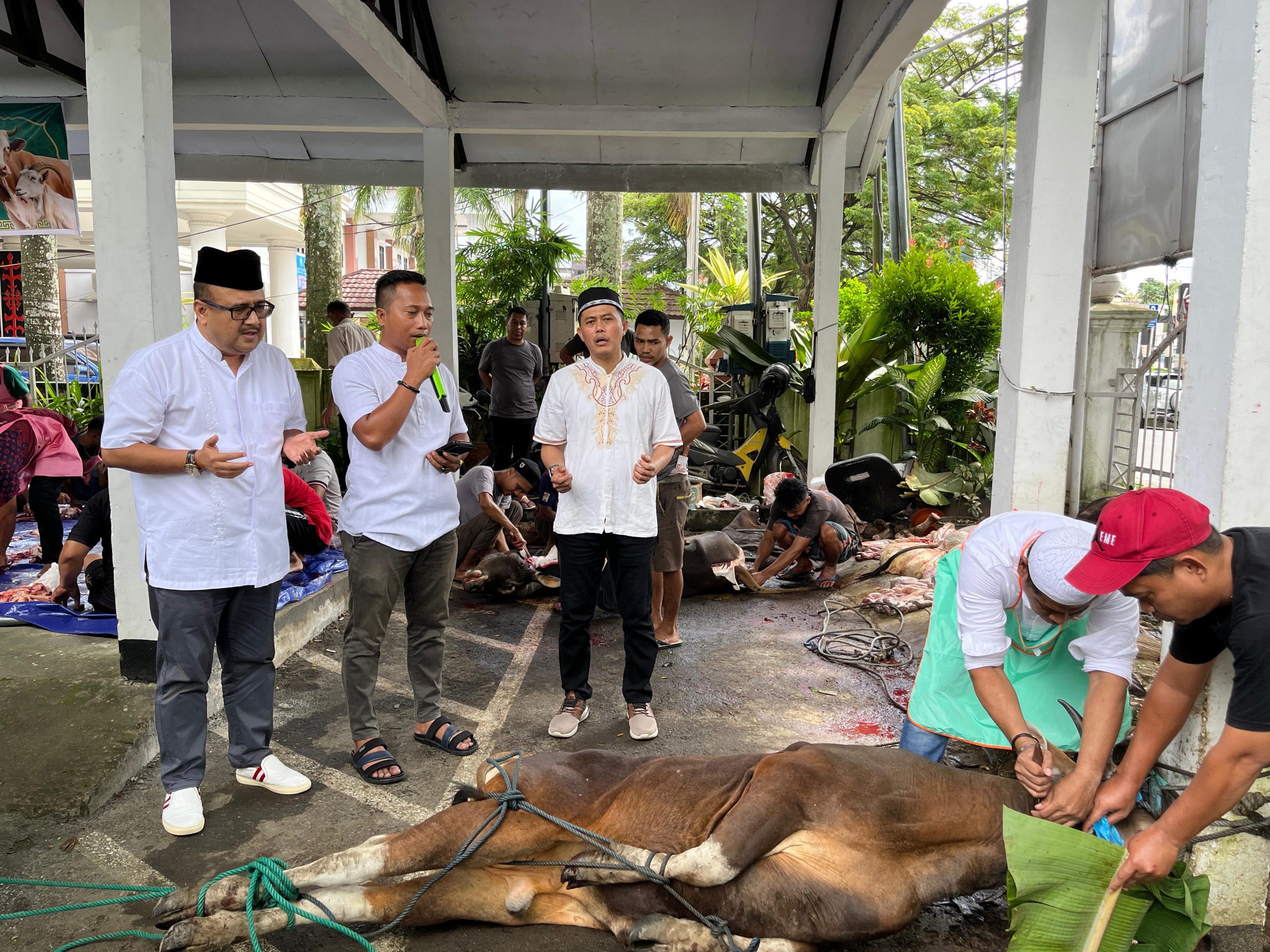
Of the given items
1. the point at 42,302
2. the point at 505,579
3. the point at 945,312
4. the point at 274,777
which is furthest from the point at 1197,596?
the point at 42,302

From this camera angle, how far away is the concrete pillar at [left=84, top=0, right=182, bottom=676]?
4105 mm

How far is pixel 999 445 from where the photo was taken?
185 inches

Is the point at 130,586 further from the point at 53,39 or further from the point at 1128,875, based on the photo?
the point at 53,39

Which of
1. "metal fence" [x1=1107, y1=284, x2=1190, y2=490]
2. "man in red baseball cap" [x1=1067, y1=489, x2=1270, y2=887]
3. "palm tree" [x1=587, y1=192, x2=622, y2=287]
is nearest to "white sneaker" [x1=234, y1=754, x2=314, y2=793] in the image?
"man in red baseball cap" [x1=1067, y1=489, x2=1270, y2=887]

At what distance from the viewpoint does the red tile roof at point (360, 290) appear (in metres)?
27.3

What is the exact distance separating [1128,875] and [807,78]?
745 cm

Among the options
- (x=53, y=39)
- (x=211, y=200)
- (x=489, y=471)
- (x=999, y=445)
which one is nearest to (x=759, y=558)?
(x=489, y=471)

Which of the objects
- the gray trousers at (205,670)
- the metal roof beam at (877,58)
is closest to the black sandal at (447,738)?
the gray trousers at (205,670)

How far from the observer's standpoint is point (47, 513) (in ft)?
23.1

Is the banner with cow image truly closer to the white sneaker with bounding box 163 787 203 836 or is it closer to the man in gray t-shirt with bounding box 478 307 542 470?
the man in gray t-shirt with bounding box 478 307 542 470

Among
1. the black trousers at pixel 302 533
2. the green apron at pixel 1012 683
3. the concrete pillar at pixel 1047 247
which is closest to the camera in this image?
the green apron at pixel 1012 683

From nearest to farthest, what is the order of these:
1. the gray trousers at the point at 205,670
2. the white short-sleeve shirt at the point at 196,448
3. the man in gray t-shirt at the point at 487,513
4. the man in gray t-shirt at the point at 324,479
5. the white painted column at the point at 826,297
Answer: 1. the white short-sleeve shirt at the point at 196,448
2. the gray trousers at the point at 205,670
3. the man in gray t-shirt at the point at 324,479
4. the man in gray t-shirt at the point at 487,513
5. the white painted column at the point at 826,297

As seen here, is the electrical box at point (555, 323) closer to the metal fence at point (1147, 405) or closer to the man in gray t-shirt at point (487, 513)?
the man in gray t-shirt at point (487, 513)

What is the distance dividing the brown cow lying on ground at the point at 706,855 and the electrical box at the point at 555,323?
11.1 m
